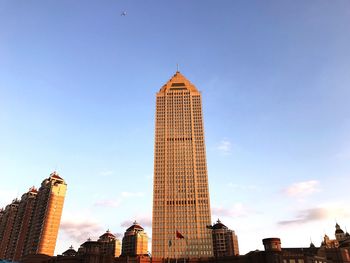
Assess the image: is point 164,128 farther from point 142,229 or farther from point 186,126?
point 142,229

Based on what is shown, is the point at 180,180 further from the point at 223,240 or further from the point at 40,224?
the point at 40,224

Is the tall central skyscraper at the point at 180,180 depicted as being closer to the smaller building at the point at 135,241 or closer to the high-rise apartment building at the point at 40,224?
the smaller building at the point at 135,241

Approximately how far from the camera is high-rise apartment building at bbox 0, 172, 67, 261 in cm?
17250

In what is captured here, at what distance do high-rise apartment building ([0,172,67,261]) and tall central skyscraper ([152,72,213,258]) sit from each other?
6207cm

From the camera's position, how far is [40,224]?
17875cm

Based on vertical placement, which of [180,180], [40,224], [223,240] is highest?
[180,180]

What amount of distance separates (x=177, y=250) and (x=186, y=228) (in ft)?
39.6


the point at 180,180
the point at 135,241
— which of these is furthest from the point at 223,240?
the point at 135,241

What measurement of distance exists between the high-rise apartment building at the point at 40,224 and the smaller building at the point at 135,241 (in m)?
40.4

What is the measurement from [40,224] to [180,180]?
86.1 metres

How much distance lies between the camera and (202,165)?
17512 cm

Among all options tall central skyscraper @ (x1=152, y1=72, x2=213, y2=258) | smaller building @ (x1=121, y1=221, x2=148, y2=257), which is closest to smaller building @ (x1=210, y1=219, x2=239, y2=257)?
tall central skyscraper @ (x1=152, y1=72, x2=213, y2=258)

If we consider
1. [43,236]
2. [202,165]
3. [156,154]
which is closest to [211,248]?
[202,165]

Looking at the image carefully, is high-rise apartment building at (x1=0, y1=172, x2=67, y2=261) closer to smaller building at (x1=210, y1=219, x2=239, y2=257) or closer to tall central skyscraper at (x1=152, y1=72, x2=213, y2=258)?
tall central skyscraper at (x1=152, y1=72, x2=213, y2=258)
